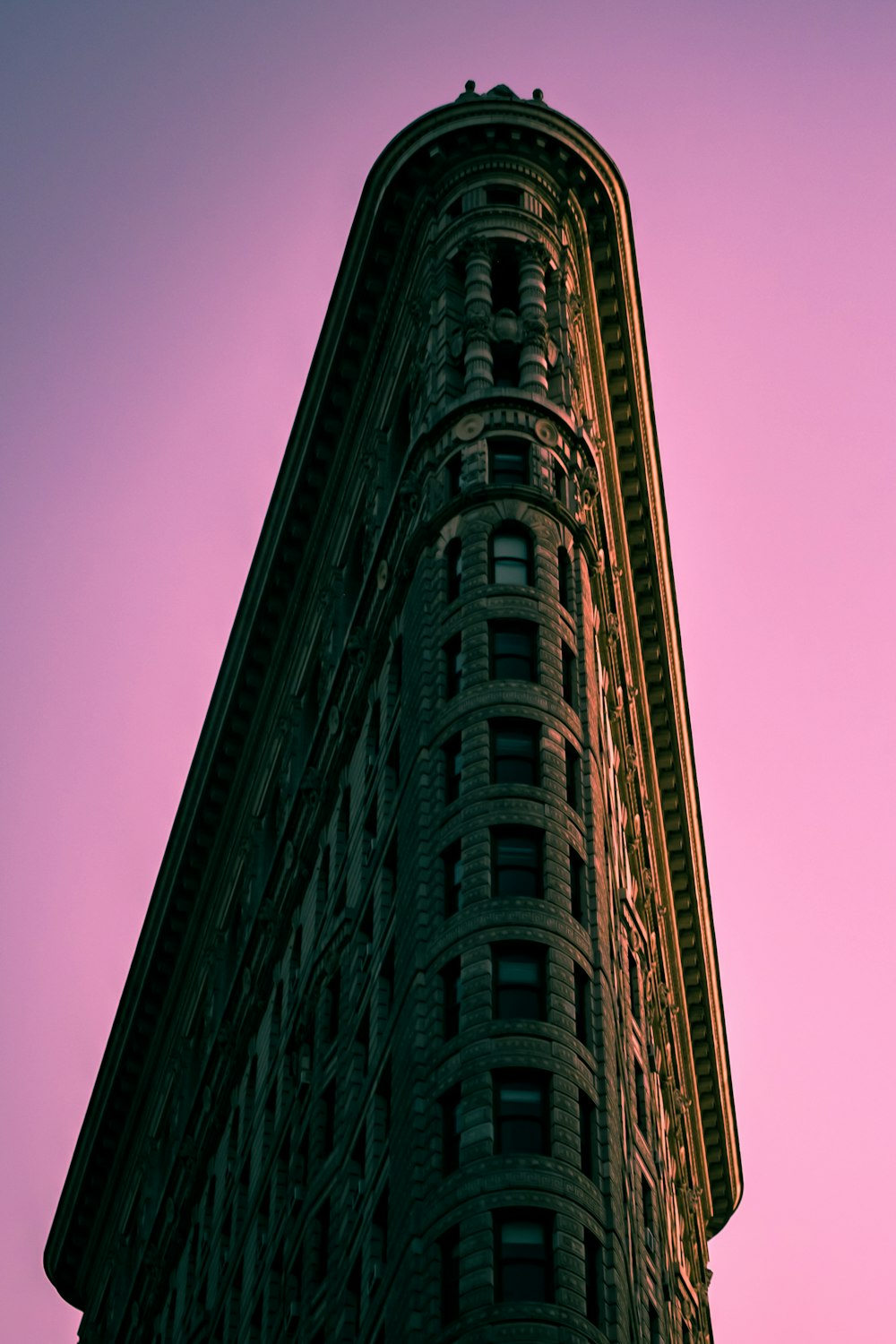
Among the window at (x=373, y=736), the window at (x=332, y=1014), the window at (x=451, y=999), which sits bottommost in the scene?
the window at (x=451, y=999)

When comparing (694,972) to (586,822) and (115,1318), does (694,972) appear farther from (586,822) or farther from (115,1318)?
(586,822)

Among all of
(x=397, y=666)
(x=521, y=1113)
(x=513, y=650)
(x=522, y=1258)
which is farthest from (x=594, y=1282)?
(x=397, y=666)

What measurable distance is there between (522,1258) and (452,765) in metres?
16.9

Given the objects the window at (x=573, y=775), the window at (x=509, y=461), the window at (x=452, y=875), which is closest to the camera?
the window at (x=452, y=875)

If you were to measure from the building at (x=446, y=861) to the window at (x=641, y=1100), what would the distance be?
0.13m

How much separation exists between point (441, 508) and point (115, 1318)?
166 ft

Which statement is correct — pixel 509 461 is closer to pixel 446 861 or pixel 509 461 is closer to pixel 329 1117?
pixel 446 861

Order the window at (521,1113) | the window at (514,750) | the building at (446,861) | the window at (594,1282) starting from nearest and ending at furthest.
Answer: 1. the window at (594,1282)
2. the window at (521,1113)
3. the building at (446,861)
4. the window at (514,750)

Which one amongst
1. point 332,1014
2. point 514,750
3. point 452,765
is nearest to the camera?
point 514,750

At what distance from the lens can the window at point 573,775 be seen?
63938 mm

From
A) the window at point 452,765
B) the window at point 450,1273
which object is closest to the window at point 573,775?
the window at point 452,765

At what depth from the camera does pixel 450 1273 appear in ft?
171

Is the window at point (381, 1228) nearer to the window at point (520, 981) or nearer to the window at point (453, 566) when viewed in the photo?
the window at point (520, 981)

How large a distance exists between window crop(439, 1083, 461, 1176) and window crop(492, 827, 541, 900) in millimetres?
6018
